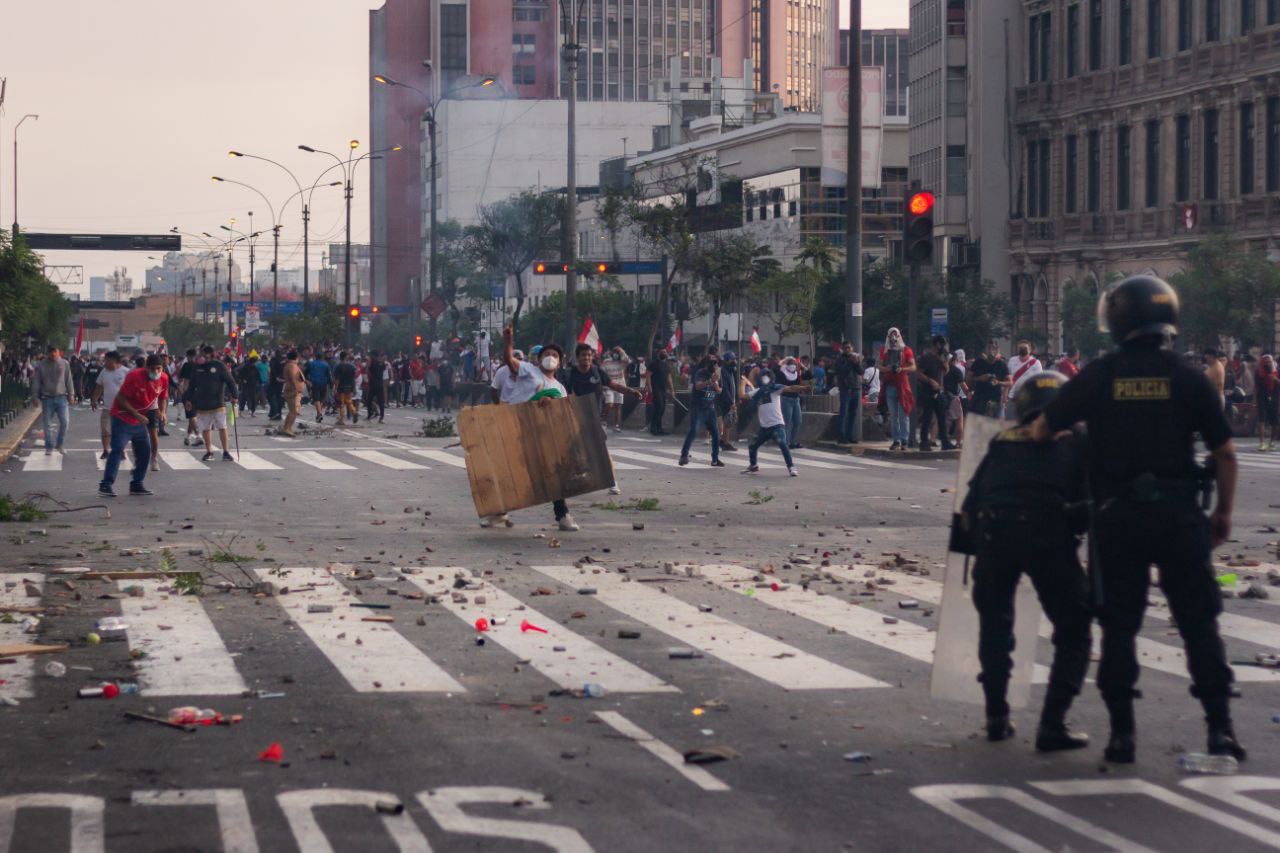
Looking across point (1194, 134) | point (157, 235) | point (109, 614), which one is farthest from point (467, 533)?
point (157, 235)

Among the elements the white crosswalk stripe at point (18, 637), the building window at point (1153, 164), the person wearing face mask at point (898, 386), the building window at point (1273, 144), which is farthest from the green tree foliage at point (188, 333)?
the white crosswalk stripe at point (18, 637)

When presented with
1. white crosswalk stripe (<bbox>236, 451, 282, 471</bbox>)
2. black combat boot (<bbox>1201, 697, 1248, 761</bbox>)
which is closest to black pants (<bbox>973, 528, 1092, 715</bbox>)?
black combat boot (<bbox>1201, 697, 1248, 761</bbox>)

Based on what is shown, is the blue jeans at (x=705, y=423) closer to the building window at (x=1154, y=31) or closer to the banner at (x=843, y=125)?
the banner at (x=843, y=125)

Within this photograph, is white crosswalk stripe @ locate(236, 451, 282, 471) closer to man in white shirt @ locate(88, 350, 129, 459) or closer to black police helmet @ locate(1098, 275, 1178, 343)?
man in white shirt @ locate(88, 350, 129, 459)

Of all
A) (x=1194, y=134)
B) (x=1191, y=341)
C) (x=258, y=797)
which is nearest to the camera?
(x=258, y=797)

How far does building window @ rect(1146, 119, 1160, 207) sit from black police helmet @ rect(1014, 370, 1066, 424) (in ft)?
156

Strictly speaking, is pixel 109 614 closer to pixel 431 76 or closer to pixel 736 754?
pixel 736 754

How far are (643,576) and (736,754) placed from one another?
5818 millimetres

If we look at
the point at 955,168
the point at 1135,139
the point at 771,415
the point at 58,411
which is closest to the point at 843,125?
the point at 771,415

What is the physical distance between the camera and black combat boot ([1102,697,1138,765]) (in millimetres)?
6789

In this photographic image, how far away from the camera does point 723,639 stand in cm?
989

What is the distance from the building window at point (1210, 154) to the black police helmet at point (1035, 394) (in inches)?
1775

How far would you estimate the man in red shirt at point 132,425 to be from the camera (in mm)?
19844

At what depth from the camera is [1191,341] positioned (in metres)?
42.7
